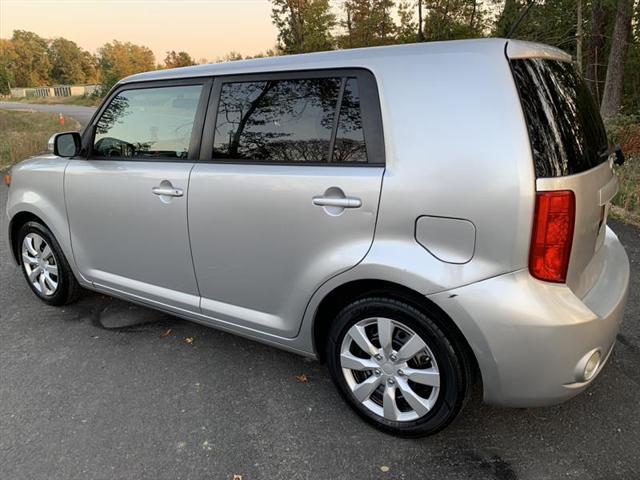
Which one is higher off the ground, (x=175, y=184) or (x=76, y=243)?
(x=175, y=184)

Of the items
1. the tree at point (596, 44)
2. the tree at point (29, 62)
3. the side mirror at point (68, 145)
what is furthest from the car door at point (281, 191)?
the tree at point (29, 62)

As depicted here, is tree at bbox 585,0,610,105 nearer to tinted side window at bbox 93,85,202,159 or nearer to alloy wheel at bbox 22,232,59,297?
tinted side window at bbox 93,85,202,159

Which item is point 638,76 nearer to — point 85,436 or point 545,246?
point 545,246

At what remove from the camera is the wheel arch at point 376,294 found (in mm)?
2062

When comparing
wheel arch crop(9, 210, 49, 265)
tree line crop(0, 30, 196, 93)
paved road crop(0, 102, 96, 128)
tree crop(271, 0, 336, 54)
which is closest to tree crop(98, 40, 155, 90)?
tree line crop(0, 30, 196, 93)

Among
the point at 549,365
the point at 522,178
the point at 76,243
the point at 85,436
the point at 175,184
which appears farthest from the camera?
the point at 76,243

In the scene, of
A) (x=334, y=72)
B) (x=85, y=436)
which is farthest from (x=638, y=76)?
(x=85, y=436)

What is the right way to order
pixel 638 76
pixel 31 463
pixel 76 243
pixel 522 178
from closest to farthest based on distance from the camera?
pixel 522 178 → pixel 31 463 → pixel 76 243 → pixel 638 76

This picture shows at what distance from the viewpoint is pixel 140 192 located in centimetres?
291

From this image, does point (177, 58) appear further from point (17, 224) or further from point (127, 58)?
point (17, 224)

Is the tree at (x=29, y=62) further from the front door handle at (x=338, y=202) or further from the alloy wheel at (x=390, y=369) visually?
the alloy wheel at (x=390, y=369)

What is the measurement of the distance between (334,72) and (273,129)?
0.43m

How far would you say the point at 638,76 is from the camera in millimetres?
16922

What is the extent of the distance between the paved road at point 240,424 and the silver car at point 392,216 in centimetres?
24
